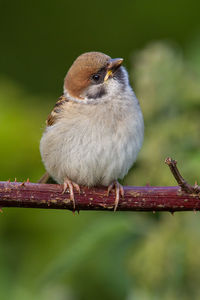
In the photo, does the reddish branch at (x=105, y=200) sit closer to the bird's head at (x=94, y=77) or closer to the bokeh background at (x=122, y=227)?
the bokeh background at (x=122, y=227)

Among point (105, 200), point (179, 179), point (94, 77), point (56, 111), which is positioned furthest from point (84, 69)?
point (179, 179)

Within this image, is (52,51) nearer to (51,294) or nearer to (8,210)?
(8,210)

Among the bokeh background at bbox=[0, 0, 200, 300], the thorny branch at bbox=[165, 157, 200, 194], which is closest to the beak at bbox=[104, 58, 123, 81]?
the bokeh background at bbox=[0, 0, 200, 300]

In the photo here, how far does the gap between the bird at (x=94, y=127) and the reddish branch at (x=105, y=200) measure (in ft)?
1.55

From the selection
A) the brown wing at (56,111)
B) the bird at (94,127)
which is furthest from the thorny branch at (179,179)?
the brown wing at (56,111)

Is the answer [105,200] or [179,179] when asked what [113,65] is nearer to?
[105,200]

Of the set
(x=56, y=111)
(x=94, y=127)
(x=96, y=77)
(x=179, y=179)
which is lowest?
(x=179, y=179)

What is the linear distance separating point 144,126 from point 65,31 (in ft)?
8.08

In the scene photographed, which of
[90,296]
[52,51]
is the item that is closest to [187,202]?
[90,296]

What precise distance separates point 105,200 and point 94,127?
664mm

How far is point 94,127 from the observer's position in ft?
11.3

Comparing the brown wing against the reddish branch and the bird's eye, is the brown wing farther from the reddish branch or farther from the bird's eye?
the reddish branch

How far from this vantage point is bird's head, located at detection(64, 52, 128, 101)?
11.6 ft

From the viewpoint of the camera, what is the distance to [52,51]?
5.58 meters
